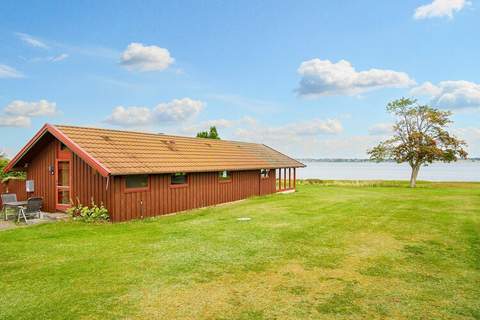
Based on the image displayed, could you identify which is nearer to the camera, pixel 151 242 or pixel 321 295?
pixel 321 295

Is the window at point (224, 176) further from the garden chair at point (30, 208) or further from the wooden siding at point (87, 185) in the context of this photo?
the garden chair at point (30, 208)

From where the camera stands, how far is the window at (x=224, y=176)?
805 inches

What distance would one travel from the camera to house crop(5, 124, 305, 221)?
45.4 feet

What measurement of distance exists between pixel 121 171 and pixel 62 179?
4064mm

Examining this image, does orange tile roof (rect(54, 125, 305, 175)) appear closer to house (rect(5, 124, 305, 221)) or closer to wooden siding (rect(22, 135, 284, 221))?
house (rect(5, 124, 305, 221))

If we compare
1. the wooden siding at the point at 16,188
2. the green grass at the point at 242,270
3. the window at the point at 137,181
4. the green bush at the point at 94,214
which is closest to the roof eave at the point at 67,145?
the wooden siding at the point at 16,188

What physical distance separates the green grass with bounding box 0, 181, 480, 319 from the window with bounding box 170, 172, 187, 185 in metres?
3.36

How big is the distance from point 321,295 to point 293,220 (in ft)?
25.8

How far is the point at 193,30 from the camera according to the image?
26891 mm

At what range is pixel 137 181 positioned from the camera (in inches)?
579

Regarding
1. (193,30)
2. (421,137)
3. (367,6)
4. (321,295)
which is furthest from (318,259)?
(421,137)

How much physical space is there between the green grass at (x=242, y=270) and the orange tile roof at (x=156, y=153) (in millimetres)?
2689

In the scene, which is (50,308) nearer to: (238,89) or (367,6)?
(367,6)

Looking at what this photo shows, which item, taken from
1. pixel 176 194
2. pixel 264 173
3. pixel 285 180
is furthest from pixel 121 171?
pixel 285 180
